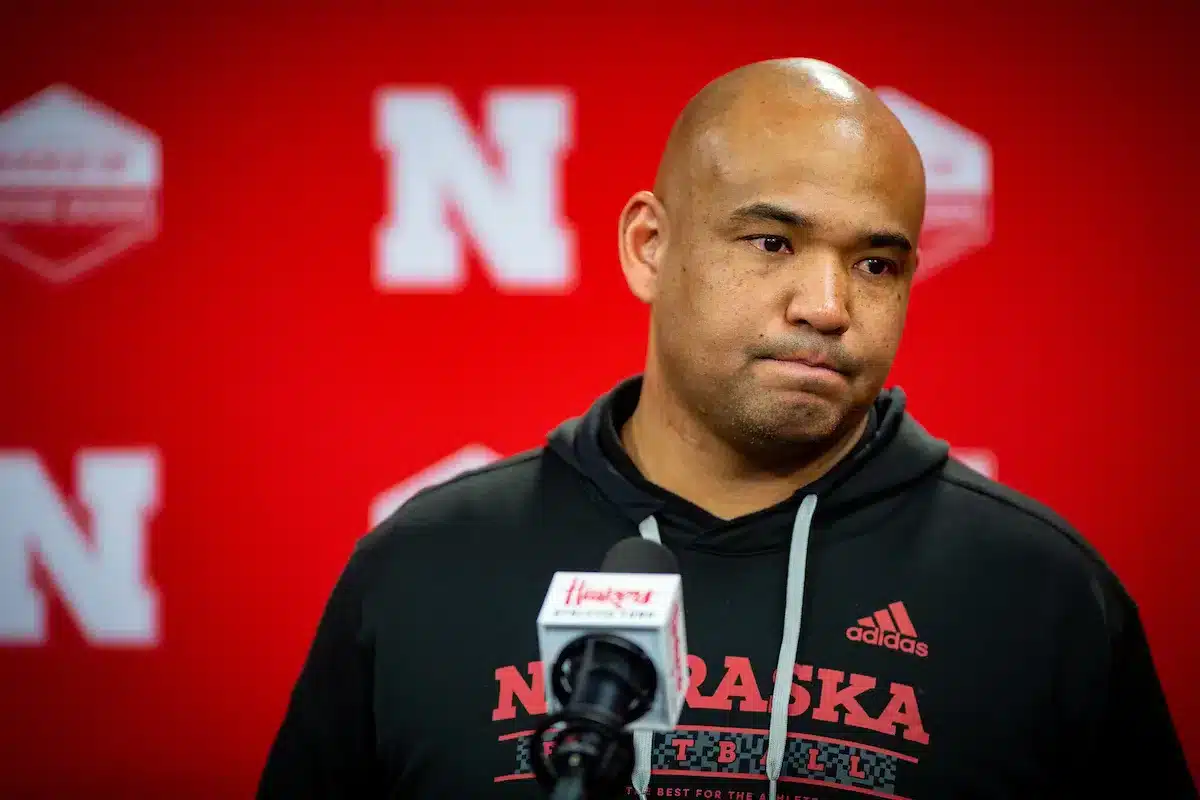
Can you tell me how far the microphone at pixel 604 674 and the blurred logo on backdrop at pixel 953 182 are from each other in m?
1.36

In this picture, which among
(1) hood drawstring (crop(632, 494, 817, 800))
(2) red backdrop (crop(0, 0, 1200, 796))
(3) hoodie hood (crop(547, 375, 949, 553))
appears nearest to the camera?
(1) hood drawstring (crop(632, 494, 817, 800))

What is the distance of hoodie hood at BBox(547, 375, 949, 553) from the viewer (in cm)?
119

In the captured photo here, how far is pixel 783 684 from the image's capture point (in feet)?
3.61

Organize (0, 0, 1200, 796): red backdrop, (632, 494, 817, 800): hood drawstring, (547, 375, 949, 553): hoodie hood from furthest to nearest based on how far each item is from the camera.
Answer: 1. (0, 0, 1200, 796): red backdrop
2. (547, 375, 949, 553): hoodie hood
3. (632, 494, 817, 800): hood drawstring

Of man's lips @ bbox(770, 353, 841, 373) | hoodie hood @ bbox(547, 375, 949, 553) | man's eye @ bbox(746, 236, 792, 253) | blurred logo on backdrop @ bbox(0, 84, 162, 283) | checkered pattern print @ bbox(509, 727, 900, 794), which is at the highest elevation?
blurred logo on backdrop @ bbox(0, 84, 162, 283)

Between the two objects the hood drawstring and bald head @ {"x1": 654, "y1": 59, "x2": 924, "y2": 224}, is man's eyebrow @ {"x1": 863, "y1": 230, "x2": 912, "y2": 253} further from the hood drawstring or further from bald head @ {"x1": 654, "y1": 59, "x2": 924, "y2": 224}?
the hood drawstring

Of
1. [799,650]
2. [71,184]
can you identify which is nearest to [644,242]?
[799,650]

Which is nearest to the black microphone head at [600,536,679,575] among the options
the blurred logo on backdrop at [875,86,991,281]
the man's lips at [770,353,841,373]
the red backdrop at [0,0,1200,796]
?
the man's lips at [770,353,841,373]

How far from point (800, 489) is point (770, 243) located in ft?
0.84

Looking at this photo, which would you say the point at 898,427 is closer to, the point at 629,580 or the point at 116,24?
the point at 629,580

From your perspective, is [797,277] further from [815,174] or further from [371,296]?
[371,296]

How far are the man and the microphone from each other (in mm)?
447

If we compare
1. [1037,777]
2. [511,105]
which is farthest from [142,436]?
[1037,777]

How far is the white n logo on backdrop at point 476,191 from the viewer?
1945mm
